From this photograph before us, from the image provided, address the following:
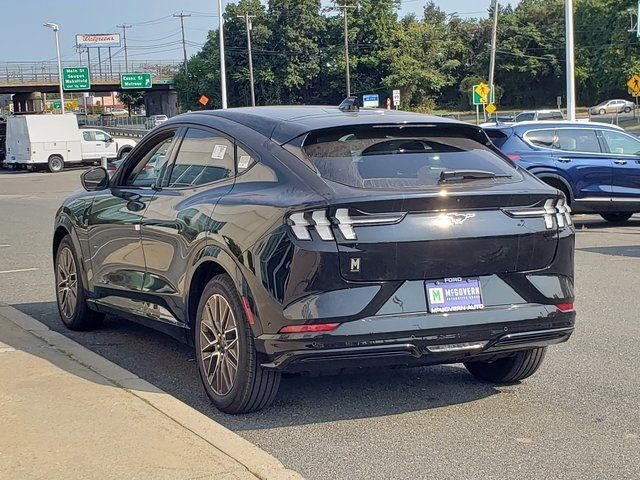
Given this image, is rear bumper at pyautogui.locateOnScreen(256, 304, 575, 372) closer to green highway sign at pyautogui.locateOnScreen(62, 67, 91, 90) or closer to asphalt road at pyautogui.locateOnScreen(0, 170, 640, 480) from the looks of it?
asphalt road at pyautogui.locateOnScreen(0, 170, 640, 480)

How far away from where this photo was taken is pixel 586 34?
92.8 metres

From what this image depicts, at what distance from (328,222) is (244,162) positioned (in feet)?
3.31

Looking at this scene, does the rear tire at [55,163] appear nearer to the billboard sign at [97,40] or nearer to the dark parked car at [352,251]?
the dark parked car at [352,251]

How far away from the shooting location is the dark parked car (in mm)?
4789

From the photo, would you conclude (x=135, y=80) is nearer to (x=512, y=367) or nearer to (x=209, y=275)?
(x=209, y=275)

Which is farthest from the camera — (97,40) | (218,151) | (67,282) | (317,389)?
(97,40)

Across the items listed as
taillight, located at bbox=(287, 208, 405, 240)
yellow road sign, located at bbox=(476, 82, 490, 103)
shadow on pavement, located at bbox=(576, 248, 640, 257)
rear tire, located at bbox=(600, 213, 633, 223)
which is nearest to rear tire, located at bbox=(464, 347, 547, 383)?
taillight, located at bbox=(287, 208, 405, 240)

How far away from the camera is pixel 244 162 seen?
5566mm

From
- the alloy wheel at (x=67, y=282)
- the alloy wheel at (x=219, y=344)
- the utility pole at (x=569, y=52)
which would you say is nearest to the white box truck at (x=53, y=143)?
the utility pole at (x=569, y=52)

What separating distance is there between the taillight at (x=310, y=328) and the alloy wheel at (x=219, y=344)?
1.55ft

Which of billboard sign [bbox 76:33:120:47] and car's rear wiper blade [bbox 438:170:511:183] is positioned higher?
billboard sign [bbox 76:33:120:47]

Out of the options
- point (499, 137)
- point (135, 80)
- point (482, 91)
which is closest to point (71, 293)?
point (499, 137)

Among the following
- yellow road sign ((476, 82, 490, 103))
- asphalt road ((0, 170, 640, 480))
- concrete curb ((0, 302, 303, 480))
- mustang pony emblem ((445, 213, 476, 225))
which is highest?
yellow road sign ((476, 82, 490, 103))

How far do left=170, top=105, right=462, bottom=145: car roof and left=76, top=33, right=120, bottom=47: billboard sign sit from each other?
120290 millimetres
